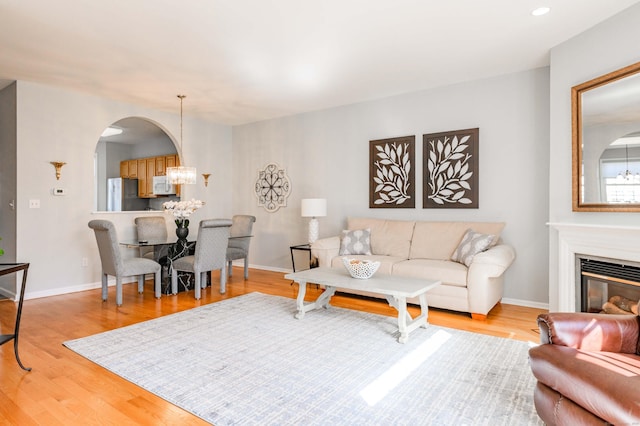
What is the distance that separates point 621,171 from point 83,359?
433 centimetres

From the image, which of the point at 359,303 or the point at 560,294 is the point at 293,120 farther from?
the point at 560,294

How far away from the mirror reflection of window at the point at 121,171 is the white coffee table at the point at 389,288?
5354 millimetres

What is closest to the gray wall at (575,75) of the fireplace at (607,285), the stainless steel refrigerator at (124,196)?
the fireplace at (607,285)

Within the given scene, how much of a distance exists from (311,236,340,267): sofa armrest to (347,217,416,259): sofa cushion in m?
0.52

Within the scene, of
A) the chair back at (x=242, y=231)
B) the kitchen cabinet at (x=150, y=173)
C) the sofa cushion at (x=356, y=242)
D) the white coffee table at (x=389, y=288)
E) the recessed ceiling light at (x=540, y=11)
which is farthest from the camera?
the kitchen cabinet at (x=150, y=173)

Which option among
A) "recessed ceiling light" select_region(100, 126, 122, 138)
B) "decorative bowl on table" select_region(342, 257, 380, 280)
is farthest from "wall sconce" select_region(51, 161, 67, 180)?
"decorative bowl on table" select_region(342, 257, 380, 280)

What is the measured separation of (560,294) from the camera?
335cm

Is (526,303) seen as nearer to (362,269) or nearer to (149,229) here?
(362,269)

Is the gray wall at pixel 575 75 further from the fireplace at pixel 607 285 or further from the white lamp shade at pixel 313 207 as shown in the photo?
the white lamp shade at pixel 313 207

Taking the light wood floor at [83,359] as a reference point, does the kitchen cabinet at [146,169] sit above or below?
above

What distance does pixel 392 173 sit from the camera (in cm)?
514

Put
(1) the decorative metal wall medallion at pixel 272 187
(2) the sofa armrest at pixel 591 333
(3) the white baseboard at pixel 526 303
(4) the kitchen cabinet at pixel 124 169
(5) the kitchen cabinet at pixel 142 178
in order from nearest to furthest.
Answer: (2) the sofa armrest at pixel 591 333
(3) the white baseboard at pixel 526 303
(1) the decorative metal wall medallion at pixel 272 187
(5) the kitchen cabinet at pixel 142 178
(4) the kitchen cabinet at pixel 124 169

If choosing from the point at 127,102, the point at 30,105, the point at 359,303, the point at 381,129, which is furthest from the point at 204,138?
the point at 359,303

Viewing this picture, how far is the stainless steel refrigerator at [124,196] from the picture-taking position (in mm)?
8570
